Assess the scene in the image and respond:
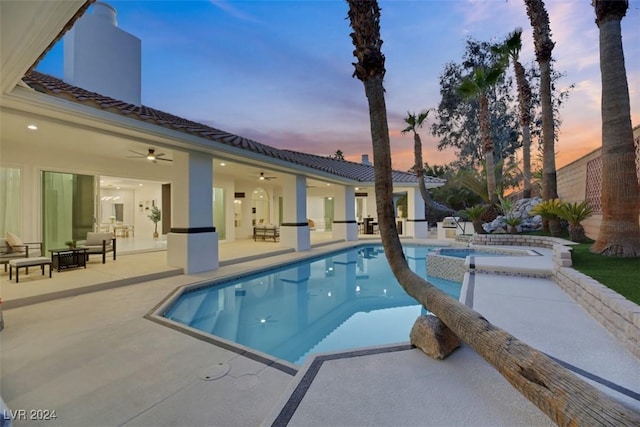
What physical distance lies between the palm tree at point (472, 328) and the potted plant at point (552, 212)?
7.64m

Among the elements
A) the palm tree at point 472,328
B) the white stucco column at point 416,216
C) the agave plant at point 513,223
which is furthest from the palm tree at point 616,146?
the white stucco column at point 416,216

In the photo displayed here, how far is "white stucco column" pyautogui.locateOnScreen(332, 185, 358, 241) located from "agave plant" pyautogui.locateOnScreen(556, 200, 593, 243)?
10.1 metres

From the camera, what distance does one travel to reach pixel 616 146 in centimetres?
586

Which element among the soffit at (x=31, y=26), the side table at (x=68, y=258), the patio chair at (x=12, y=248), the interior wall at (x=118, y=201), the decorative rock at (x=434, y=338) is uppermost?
the soffit at (x=31, y=26)

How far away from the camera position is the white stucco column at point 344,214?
673 inches

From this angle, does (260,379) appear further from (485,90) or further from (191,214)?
(485,90)

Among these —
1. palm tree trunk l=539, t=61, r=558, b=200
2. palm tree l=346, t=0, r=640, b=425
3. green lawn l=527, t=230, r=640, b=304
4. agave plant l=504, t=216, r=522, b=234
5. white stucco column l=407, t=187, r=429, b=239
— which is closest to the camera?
palm tree l=346, t=0, r=640, b=425

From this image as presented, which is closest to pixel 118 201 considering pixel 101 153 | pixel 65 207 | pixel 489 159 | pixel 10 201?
pixel 65 207

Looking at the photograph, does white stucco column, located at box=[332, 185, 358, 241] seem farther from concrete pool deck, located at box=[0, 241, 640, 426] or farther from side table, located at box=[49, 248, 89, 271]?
concrete pool deck, located at box=[0, 241, 640, 426]

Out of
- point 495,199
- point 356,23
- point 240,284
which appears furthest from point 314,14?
point 495,199

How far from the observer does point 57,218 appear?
9250mm

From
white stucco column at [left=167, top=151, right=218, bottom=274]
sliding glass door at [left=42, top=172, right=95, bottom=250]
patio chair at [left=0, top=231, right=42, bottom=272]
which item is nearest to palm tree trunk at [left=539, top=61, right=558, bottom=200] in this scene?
white stucco column at [left=167, top=151, right=218, bottom=274]

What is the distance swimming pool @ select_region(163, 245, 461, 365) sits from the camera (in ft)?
15.6

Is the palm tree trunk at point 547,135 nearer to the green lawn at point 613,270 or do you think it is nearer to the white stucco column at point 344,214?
the green lawn at point 613,270
